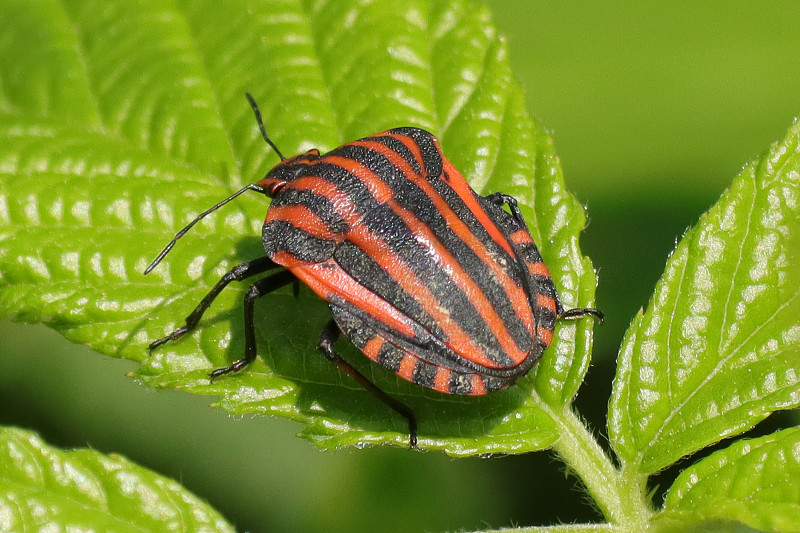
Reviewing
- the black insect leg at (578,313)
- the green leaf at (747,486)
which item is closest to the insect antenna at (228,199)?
the black insect leg at (578,313)

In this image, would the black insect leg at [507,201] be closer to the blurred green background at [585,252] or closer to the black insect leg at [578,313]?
the black insect leg at [578,313]

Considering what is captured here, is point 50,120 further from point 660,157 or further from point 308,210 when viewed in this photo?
point 660,157

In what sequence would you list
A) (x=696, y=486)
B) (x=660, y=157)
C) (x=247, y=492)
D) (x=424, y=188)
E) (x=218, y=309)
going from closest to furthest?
(x=696, y=486)
(x=424, y=188)
(x=218, y=309)
(x=247, y=492)
(x=660, y=157)

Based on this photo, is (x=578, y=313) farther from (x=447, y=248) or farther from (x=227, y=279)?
(x=227, y=279)

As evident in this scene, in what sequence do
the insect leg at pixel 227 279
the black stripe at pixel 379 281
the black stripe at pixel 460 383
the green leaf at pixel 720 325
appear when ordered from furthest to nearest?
the insect leg at pixel 227 279 → the black stripe at pixel 379 281 → the black stripe at pixel 460 383 → the green leaf at pixel 720 325

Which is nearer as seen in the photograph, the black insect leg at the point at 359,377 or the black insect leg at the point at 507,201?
the black insect leg at the point at 359,377

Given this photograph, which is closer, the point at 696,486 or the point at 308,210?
the point at 696,486

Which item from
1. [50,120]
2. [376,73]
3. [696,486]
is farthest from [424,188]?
[50,120]

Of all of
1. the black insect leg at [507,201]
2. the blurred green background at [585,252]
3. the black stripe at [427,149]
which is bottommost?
the blurred green background at [585,252]

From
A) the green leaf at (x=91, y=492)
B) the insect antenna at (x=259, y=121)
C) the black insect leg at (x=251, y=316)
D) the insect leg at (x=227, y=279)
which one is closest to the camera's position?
the green leaf at (x=91, y=492)
